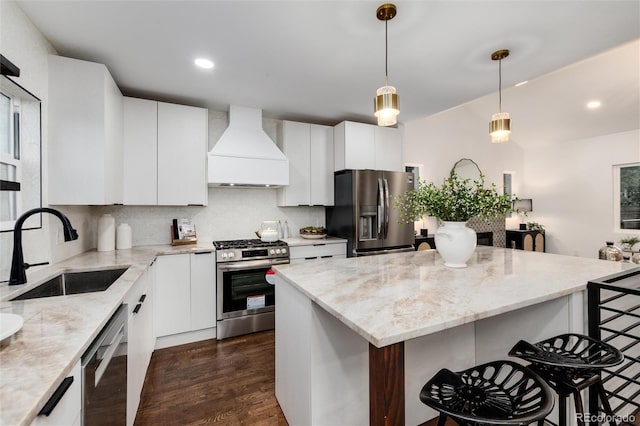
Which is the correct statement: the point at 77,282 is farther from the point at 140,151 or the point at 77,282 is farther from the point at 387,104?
the point at 387,104

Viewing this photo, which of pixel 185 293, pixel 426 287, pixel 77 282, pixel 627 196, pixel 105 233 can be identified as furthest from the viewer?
pixel 627 196

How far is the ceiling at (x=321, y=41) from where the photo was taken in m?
1.80

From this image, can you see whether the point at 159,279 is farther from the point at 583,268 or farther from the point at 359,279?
the point at 583,268

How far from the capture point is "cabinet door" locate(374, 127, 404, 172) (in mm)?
3945

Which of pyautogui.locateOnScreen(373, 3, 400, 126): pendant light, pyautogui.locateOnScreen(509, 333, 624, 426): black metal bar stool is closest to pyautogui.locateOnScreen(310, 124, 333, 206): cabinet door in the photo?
pyautogui.locateOnScreen(373, 3, 400, 126): pendant light

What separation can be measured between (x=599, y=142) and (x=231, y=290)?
6.70 m

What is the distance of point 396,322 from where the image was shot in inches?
40.8

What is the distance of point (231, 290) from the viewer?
9.94 ft

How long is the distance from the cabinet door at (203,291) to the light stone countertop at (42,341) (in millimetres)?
1117

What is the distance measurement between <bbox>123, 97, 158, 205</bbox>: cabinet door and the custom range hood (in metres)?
0.56

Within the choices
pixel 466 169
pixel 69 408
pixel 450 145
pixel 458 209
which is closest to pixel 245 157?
pixel 458 209

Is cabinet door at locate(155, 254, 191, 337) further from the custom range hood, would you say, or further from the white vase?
the white vase

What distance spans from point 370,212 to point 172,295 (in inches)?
93.6

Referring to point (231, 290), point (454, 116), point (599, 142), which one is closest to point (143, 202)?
point (231, 290)
